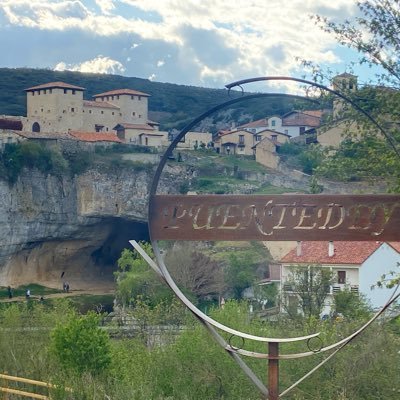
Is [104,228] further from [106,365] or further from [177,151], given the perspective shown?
[106,365]

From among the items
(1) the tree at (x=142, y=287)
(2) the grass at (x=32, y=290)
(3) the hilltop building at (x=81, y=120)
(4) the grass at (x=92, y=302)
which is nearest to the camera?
(1) the tree at (x=142, y=287)

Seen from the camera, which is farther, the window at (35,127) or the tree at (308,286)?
the window at (35,127)

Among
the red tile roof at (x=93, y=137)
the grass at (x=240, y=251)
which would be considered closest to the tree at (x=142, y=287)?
the grass at (x=240, y=251)

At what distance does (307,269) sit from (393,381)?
45.8 ft

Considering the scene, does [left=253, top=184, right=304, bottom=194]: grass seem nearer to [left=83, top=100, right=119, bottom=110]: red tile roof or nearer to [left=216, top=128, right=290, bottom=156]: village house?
[left=216, top=128, right=290, bottom=156]: village house

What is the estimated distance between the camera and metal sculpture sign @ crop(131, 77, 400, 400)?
5.89 m

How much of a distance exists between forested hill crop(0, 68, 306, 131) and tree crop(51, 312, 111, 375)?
5910 cm

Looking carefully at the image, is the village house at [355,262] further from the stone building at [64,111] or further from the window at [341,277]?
the stone building at [64,111]

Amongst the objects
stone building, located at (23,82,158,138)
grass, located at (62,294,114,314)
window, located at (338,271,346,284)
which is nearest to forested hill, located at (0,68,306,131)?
stone building, located at (23,82,158,138)

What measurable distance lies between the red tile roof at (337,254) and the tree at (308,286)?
1730 mm

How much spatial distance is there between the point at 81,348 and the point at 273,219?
731 centimetres

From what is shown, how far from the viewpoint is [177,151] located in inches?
2121

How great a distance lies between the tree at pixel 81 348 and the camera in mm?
12062

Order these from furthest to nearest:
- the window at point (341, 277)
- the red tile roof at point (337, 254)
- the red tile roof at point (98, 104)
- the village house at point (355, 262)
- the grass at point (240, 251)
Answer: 1. the red tile roof at point (98, 104)
2. the grass at point (240, 251)
3. the red tile roof at point (337, 254)
4. the window at point (341, 277)
5. the village house at point (355, 262)
